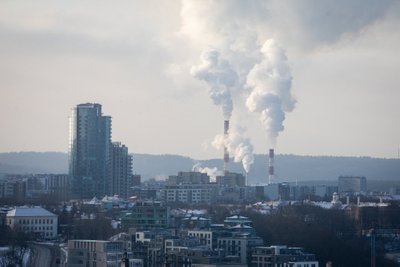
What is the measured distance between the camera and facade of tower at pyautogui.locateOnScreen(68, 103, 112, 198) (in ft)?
255

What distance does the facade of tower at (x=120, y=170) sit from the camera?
78.6 metres

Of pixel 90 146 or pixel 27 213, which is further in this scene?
pixel 90 146

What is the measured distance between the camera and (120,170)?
261 ft

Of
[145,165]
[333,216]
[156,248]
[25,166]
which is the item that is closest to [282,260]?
[156,248]

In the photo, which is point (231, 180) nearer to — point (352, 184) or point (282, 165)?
point (352, 184)

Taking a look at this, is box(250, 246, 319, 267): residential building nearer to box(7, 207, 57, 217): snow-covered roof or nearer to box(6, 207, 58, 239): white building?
box(6, 207, 58, 239): white building

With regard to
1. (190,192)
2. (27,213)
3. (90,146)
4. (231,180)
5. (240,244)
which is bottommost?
(240,244)

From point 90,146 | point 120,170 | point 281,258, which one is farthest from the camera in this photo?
point 120,170

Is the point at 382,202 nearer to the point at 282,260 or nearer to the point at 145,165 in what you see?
the point at 282,260

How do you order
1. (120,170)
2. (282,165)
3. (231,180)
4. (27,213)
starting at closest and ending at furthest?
(27,213) < (120,170) < (231,180) < (282,165)

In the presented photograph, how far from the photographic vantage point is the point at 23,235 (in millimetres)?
39875

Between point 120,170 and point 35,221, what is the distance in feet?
114

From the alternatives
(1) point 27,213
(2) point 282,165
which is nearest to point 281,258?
(1) point 27,213

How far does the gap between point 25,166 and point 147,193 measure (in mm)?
49671
